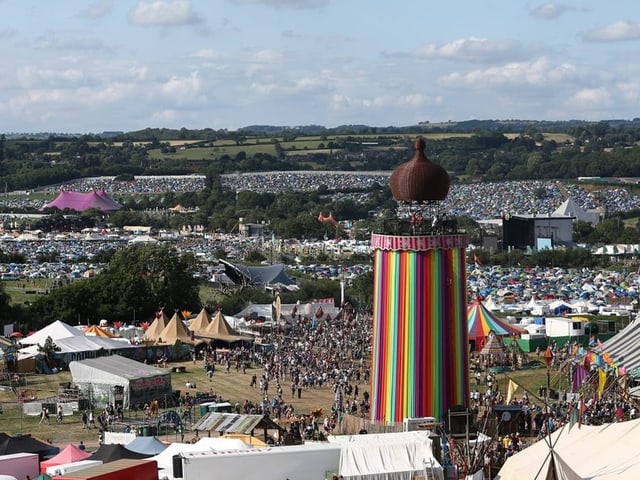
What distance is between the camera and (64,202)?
14912cm

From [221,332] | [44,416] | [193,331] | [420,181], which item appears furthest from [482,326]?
[420,181]

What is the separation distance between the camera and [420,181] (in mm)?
23422

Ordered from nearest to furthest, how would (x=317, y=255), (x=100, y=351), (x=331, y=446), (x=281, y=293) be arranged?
(x=331, y=446), (x=100, y=351), (x=281, y=293), (x=317, y=255)

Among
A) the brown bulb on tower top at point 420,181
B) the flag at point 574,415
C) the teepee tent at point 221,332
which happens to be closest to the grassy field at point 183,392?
the teepee tent at point 221,332

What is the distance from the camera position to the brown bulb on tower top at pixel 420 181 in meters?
23.5

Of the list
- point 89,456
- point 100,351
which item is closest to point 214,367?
point 100,351

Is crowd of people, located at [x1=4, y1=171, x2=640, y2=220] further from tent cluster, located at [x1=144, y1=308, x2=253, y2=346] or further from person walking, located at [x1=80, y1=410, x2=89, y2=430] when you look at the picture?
person walking, located at [x1=80, y1=410, x2=89, y2=430]

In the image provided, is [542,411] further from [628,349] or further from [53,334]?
[53,334]

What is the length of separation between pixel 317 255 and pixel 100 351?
53.5 meters

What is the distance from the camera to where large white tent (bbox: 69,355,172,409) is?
34062 millimetres

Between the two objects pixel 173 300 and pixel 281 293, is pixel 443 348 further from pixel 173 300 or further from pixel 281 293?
pixel 281 293

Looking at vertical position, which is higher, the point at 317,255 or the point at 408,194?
the point at 408,194

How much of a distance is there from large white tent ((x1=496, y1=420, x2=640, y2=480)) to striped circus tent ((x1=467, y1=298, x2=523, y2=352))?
2107 cm

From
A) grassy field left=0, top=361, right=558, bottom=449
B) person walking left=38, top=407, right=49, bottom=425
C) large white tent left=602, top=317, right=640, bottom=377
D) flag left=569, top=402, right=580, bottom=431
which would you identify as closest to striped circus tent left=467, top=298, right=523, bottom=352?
grassy field left=0, top=361, right=558, bottom=449
